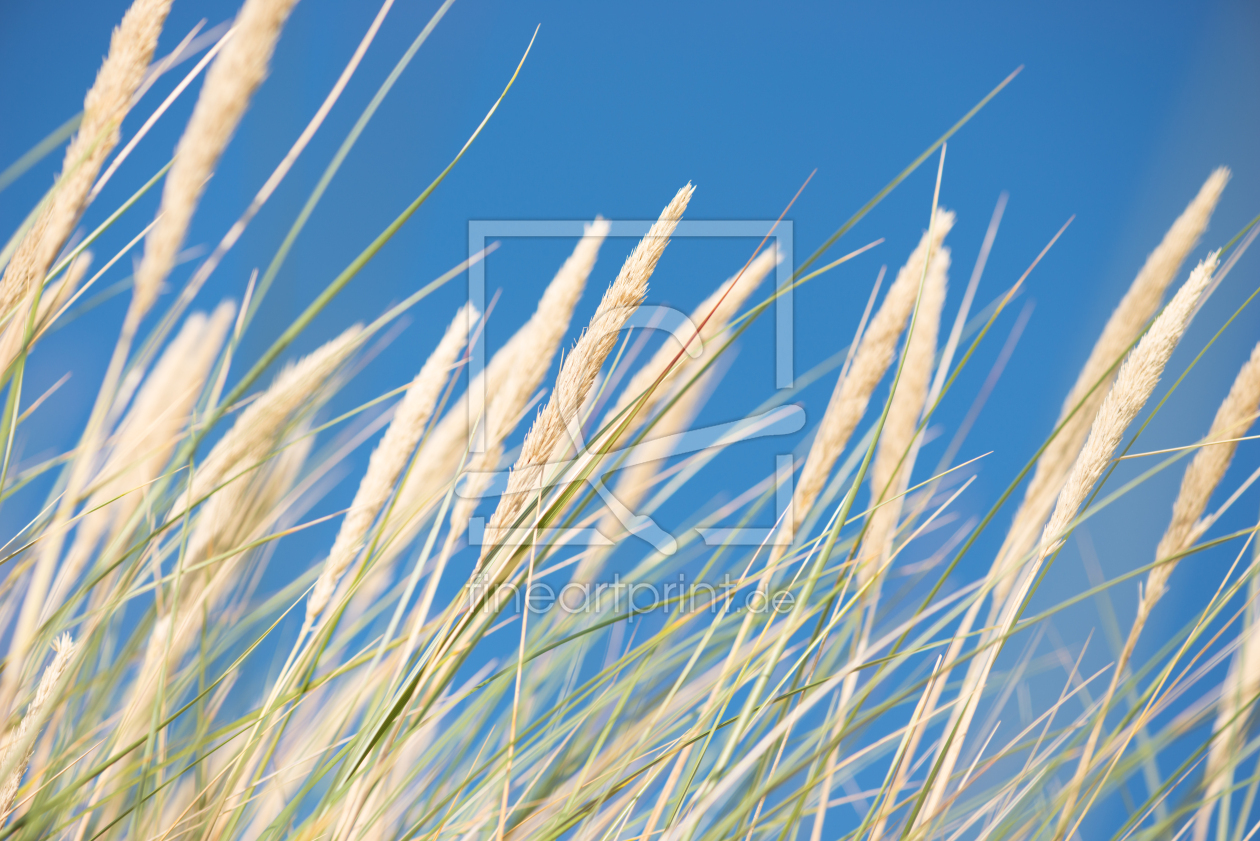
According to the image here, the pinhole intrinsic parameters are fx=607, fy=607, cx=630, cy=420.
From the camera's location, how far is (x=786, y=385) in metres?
0.75

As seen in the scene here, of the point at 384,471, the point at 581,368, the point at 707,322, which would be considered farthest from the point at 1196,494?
the point at 384,471

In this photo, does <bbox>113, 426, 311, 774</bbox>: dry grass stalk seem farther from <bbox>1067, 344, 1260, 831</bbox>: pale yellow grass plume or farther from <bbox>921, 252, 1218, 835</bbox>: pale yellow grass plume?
<bbox>1067, 344, 1260, 831</bbox>: pale yellow grass plume

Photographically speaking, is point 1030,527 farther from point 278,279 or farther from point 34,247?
point 34,247

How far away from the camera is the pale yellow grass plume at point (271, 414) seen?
539 mm

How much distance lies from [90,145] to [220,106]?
3.3 inches

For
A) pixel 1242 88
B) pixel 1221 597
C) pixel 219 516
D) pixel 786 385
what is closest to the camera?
pixel 1221 597

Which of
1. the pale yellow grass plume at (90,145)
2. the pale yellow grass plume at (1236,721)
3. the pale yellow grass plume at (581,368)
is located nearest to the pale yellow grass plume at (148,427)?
the pale yellow grass plume at (90,145)

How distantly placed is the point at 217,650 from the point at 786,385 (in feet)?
2.50

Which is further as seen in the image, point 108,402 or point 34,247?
point 108,402

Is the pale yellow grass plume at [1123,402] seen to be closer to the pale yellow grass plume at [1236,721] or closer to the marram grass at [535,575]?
the marram grass at [535,575]

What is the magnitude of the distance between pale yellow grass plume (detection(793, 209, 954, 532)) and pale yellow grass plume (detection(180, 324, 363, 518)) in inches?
17.3

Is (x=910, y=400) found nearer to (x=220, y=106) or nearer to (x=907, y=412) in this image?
(x=907, y=412)

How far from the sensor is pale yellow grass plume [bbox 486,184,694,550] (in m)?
0.35

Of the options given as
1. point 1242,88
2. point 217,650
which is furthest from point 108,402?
point 1242,88
